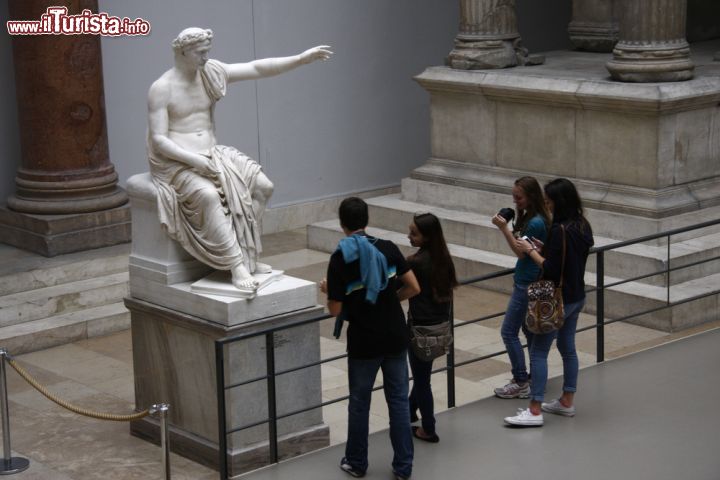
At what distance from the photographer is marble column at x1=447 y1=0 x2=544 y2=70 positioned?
47.6ft

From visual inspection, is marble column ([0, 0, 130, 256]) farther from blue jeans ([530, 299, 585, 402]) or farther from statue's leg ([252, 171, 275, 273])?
blue jeans ([530, 299, 585, 402])

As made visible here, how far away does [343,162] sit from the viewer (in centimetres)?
1641

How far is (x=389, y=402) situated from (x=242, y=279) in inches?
65.0

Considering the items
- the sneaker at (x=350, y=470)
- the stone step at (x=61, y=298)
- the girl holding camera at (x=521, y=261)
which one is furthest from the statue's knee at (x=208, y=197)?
the stone step at (x=61, y=298)

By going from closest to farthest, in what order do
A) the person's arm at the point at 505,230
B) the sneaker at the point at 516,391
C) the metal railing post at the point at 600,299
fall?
1. the person's arm at the point at 505,230
2. the sneaker at the point at 516,391
3. the metal railing post at the point at 600,299

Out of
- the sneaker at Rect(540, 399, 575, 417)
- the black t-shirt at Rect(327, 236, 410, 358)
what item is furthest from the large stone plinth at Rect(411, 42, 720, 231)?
the black t-shirt at Rect(327, 236, 410, 358)

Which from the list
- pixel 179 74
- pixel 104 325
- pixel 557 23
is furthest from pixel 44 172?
pixel 557 23

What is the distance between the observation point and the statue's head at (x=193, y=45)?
29.0 feet

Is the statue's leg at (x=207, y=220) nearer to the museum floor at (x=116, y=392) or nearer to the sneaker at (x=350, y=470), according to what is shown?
the museum floor at (x=116, y=392)

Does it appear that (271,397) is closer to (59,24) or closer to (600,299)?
(600,299)

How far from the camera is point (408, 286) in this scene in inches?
295

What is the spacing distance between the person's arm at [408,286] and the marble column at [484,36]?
7.33m

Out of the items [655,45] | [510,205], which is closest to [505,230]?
[655,45]

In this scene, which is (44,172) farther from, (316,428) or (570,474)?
(570,474)
